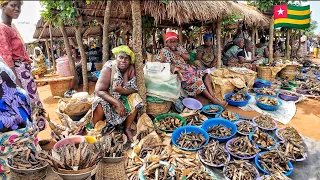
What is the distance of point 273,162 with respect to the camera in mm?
2859

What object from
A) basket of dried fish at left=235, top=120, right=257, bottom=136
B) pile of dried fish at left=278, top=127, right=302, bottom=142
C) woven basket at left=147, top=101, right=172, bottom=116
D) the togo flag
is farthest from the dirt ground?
the togo flag

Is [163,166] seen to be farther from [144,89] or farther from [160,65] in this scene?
[160,65]

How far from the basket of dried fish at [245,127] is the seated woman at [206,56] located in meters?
2.70

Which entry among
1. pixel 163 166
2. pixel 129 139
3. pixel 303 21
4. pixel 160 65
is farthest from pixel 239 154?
pixel 303 21

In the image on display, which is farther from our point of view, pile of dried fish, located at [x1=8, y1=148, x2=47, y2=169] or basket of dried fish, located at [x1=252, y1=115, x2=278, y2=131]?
basket of dried fish, located at [x1=252, y1=115, x2=278, y2=131]

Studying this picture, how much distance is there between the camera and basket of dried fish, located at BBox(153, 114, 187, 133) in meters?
3.82

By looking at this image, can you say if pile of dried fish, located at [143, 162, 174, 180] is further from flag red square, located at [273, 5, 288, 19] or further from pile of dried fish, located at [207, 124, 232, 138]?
flag red square, located at [273, 5, 288, 19]

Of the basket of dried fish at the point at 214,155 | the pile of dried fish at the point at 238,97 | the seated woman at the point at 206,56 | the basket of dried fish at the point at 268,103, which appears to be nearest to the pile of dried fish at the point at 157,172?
the basket of dried fish at the point at 214,155

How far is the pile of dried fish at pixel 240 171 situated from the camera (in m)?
2.63

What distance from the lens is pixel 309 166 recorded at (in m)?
3.00

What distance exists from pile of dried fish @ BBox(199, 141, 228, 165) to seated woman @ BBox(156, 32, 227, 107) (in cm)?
198

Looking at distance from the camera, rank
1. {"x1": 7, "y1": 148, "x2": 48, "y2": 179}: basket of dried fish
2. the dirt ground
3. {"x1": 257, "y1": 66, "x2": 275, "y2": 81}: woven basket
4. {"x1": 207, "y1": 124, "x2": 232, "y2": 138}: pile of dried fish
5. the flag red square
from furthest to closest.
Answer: the flag red square < {"x1": 257, "y1": 66, "x2": 275, "y2": 81}: woven basket < the dirt ground < {"x1": 207, "y1": 124, "x2": 232, "y2": 138}: pile of dried fish < {"x1": 7, "y1": 148, "x2": 48, "y2": 179}: basket of dried fish

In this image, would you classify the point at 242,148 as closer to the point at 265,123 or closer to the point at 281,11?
the point at 265,123

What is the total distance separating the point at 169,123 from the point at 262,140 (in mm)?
1575
